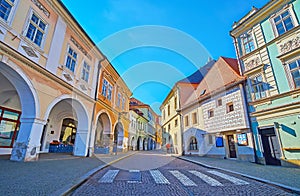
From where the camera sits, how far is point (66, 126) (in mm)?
15664

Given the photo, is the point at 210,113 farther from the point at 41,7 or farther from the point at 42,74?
the point at 41,7

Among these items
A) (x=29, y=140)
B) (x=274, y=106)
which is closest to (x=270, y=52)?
(x=274, y=106)

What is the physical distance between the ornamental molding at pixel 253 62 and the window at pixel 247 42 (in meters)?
0.87

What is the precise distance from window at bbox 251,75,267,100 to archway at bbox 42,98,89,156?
1207 centimetres


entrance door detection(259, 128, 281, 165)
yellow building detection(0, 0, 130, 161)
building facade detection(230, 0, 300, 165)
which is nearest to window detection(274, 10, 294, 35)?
building facade detection(230, 0, 300, 165)

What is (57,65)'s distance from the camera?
8883 mm

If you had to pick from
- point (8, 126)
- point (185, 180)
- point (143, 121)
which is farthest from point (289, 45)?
point (143, 121)

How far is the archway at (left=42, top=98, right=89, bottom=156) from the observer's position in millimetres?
11328

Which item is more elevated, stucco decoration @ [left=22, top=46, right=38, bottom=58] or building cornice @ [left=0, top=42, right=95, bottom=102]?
stucco decoration @ [left=22, top=46, right=38, bottom=58]

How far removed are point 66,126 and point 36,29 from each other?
10.4m

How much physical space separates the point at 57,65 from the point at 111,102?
7979 mm

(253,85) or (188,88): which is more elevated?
(188,88)

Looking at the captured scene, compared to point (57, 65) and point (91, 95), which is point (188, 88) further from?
point (57, 65)

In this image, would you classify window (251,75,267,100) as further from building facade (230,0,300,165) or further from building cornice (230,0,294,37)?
building cornice (230,0,294,37)
